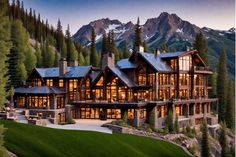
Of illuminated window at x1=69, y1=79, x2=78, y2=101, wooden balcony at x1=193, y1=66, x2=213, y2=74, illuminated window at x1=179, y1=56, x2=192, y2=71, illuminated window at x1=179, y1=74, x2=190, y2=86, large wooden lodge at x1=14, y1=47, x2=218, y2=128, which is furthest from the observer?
wooden balcony at x1=193, y1=66, x2=213, y2=74

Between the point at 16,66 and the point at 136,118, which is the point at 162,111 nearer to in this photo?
the point at 136,118

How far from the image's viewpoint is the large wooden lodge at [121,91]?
1596 inches

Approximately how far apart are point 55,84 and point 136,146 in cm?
2032

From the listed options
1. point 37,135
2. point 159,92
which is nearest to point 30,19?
point 159,92

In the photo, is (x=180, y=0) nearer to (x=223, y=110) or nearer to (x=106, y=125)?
(x=106, y=125)

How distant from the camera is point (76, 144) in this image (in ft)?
77.2

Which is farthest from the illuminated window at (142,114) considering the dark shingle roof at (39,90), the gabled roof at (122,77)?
the dark shingle roof at (39,90)

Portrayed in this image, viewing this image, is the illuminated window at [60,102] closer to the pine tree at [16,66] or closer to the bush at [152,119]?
the pine tree at [16,66]

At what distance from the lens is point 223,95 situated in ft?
175

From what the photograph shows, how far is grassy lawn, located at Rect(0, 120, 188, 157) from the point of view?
67.2ft

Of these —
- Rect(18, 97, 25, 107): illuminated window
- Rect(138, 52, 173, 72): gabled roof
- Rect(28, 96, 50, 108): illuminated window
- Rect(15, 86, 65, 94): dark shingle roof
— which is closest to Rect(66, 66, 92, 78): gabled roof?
Rect(15, 86, 65, 94): dark shingle roof

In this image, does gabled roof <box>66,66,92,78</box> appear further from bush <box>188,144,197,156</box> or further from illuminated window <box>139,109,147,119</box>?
bush <box>188,144,197,156</box>

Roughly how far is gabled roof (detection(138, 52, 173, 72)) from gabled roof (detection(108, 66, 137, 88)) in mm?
3069

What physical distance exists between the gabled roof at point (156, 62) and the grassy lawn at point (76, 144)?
1293cm
